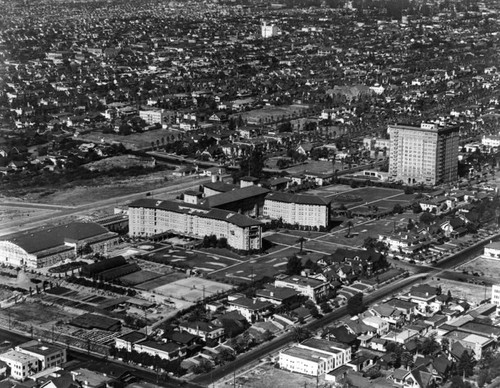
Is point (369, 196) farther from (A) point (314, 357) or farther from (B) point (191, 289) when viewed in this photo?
(A) point (314, 357)

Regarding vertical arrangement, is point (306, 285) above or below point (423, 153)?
below

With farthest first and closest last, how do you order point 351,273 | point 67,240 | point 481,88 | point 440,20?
point 440,20 → point 481,88 → point 67,240 → point 351,273

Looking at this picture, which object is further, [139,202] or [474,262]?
[139,202]

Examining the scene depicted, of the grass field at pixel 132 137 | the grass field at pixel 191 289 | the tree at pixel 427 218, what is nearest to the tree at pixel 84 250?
the grass field at pixel 191 289

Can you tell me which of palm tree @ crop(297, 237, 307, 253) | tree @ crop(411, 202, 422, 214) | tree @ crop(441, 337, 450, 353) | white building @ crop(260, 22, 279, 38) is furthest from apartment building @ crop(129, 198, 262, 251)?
white building @ crop(260, 22, 279, 38)

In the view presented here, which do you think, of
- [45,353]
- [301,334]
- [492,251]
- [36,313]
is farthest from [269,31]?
[45,353]

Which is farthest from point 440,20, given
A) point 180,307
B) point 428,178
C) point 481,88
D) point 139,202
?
point 180,307

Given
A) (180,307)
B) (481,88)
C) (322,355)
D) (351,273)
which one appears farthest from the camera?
(481,88)

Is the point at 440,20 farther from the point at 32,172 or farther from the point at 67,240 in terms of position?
the point at 67,240
